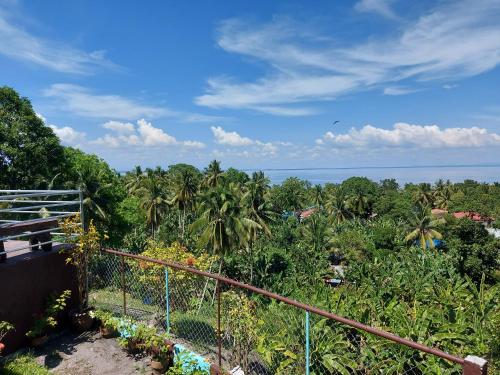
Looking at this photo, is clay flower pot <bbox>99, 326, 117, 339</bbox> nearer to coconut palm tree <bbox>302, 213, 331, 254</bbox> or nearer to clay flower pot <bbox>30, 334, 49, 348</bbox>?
clay flower pot <bbox>30, 334, 49, 348</bbox>

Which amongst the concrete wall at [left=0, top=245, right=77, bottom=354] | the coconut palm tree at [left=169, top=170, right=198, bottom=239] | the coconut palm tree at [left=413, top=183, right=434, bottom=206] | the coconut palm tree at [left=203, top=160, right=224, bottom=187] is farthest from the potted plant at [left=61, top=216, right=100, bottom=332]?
the coconut palm tree at [left=413, top=183, right=434, bottom=206]

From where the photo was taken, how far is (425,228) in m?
37.7

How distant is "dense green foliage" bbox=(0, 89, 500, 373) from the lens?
655 centimetres

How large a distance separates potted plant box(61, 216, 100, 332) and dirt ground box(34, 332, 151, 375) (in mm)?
282

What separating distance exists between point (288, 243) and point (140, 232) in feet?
60.4

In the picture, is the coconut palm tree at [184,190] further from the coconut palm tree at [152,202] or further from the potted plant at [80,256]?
the potted plant at [80,256]

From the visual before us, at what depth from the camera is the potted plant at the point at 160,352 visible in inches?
192

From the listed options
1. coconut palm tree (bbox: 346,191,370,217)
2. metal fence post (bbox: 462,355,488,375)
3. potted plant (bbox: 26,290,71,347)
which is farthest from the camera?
coconut palm tree (bbox: 346,191,370,217)

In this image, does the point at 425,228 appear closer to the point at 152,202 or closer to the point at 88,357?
the point at 152,202

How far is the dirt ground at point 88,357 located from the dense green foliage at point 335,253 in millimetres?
1662

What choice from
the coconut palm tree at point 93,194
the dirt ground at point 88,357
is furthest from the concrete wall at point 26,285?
the coconut palm tree at point 93,194

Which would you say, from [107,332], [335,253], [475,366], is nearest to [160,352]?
[107,332]

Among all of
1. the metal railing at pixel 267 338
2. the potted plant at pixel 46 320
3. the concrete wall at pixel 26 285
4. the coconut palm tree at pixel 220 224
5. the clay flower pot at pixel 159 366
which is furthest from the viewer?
the coconut palm tree at pixel 220 224

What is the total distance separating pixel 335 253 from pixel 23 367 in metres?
40.5
